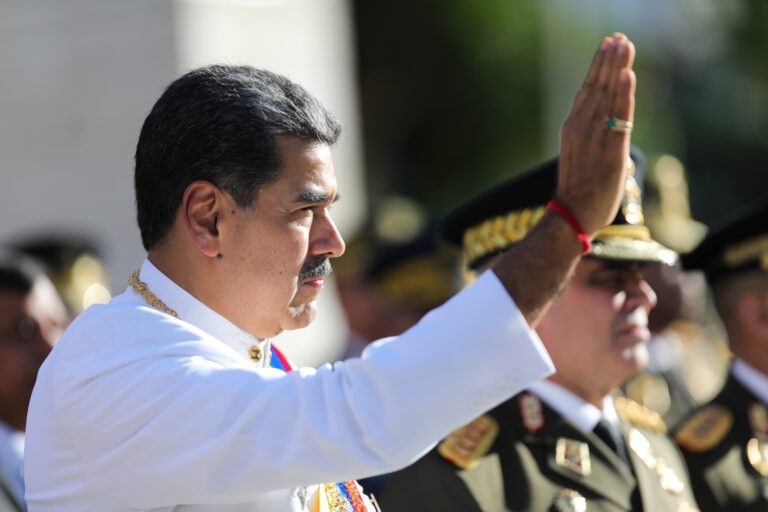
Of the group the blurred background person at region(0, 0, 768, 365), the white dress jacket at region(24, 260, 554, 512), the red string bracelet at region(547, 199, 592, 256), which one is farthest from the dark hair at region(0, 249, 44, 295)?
the blurred background person at region(0, 0, 768, 365)

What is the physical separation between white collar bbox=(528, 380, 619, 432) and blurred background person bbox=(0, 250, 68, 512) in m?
2.22

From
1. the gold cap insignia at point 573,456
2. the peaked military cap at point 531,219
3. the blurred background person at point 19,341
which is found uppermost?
the peaked military cap at point 531,219

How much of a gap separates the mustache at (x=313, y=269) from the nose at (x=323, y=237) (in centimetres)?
2

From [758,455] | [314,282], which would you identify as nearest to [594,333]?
[758,455]

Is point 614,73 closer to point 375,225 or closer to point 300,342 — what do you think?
point 375,225

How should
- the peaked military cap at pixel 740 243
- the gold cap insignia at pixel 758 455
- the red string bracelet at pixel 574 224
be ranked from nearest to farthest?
the red string bracelet at pixel 574 224, the gold cap insignia at pixel 758 455, the peaked military cap at pixel 740 243

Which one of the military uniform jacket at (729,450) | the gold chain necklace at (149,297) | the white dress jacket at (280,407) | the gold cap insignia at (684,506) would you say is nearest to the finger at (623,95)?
the white dress jacket at (280,407)

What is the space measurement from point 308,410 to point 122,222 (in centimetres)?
693

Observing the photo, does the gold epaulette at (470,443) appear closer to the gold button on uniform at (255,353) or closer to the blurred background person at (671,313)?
the gold button on uniform at (255,353)

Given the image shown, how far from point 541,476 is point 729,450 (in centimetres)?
102

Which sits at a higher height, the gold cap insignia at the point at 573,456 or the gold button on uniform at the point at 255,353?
the gold button on uniform at the point at 255,353

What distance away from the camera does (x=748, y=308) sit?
4.58m

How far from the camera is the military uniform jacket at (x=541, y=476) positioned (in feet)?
10.8

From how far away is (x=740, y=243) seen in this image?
458cm
